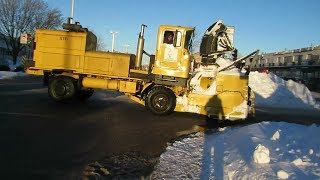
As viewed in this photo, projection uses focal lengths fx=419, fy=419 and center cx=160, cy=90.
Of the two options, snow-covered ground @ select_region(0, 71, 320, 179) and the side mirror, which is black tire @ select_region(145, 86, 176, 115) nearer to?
the side mirror

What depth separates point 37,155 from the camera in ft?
26.2

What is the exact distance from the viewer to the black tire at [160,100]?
15352 mm

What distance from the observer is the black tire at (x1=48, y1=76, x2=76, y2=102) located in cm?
1655

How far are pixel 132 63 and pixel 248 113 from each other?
16.0 feet

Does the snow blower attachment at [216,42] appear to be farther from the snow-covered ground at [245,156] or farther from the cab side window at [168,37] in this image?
the snow-covered ground at [245,156]

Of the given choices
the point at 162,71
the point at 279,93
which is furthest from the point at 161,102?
the point at 279,93

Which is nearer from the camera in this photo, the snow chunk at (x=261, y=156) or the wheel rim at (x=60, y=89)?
the snow chunk at (x=261, y=156)

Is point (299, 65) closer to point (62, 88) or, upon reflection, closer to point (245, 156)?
point (62, 88)

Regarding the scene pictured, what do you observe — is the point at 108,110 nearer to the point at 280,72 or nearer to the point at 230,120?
the point at 230,120

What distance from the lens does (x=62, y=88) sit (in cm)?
1659

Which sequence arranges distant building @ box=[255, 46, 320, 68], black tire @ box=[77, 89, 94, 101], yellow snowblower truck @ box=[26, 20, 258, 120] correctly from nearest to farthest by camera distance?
1. yellow snowblower truck @ box=[26, 20, 258, 120]
2. black tire @ box=[77, 89, 94, 101]
3. distant building @ box=[255, 46, 320, 68]

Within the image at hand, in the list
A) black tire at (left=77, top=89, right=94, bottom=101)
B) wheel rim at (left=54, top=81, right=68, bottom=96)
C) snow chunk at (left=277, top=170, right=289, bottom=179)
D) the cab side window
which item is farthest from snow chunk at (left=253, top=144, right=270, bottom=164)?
black tire at (left=77, top=89, right=94, bottom=101)

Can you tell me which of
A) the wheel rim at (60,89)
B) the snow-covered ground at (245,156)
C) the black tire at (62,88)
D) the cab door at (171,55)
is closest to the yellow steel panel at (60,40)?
the black tire at (62,88)

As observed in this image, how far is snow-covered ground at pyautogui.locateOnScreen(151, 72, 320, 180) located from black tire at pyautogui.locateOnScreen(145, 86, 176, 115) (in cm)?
288
